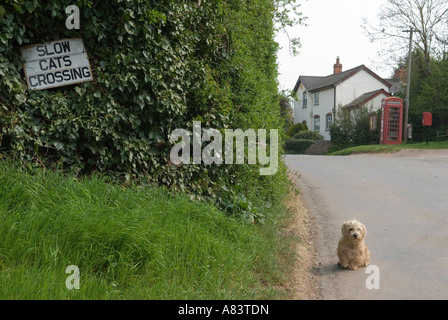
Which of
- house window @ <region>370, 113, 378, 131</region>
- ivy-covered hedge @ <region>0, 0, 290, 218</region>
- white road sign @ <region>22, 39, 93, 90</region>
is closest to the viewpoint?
ivy-covered hedge @ <region>0, 0, 290, 218</region>

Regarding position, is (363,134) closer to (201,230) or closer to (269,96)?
(269,96)

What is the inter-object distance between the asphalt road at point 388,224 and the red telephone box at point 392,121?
17.5 meters

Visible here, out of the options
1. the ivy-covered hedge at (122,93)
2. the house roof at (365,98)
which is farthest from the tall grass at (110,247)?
the house roof at (365,98)

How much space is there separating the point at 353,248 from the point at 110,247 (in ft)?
10.6

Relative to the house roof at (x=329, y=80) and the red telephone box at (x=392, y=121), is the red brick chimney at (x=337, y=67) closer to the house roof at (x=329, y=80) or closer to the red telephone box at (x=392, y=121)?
the house roof at (x=329, y=80)

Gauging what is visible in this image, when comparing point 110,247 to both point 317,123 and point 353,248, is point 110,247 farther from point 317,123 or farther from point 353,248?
point 317,123

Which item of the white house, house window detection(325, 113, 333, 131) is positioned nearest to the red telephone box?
the white house

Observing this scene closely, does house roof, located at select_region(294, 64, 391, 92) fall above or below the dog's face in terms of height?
above

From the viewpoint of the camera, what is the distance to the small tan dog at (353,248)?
5641 mm

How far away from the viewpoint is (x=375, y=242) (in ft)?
22.5

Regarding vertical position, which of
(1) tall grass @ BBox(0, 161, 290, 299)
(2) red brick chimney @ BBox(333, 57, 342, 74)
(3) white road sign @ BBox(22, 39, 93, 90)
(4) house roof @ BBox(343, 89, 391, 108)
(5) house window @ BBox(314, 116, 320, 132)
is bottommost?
(1) tall grass @ BBox(0, 161, 290, 299)

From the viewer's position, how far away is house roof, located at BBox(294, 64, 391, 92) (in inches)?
1702

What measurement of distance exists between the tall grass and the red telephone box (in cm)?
2874

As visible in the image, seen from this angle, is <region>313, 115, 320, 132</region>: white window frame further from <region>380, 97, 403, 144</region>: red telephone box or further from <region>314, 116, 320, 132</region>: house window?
<region>380, 97, 403, 144</region>: red telephone box
